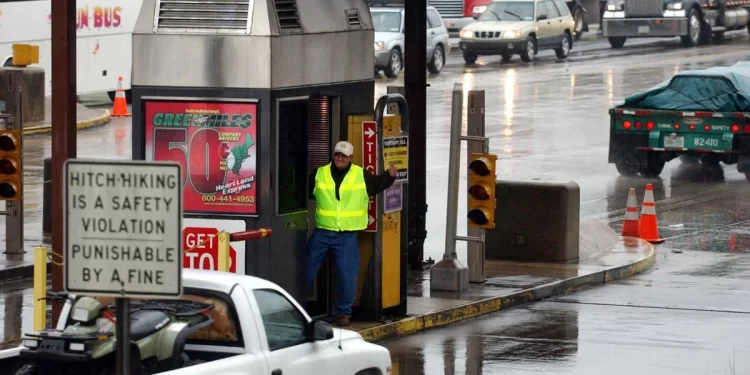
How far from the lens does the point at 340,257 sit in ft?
43.6

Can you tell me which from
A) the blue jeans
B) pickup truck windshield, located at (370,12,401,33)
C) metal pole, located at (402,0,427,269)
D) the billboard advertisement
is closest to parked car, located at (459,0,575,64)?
pickup truck windshield, located at (370,12,401,33)

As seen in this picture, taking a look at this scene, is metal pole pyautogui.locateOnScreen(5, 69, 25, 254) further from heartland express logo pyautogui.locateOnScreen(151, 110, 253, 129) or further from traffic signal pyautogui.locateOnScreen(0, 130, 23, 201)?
heartland express logo pyautogui.locateOnScreen(151, 110, 253, 129)

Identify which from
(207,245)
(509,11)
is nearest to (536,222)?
(207,245)

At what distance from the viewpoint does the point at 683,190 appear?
24.5m

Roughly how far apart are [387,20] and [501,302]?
90.2ft

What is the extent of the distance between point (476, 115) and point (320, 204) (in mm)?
3056

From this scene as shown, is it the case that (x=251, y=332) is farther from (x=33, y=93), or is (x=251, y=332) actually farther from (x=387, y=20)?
(x=387, y=20)

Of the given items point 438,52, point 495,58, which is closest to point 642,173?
point 438,52

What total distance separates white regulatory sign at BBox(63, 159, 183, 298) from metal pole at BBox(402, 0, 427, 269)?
995 cm

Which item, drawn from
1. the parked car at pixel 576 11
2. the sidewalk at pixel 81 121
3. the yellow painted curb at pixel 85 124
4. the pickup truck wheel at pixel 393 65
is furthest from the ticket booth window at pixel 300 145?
the parked car at pixel 576 11

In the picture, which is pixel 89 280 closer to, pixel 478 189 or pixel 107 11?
pixel 478 189

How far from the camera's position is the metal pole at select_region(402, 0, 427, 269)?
666 inches

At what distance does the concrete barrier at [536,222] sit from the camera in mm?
17469

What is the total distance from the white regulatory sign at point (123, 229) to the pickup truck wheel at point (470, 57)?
38925 mm
